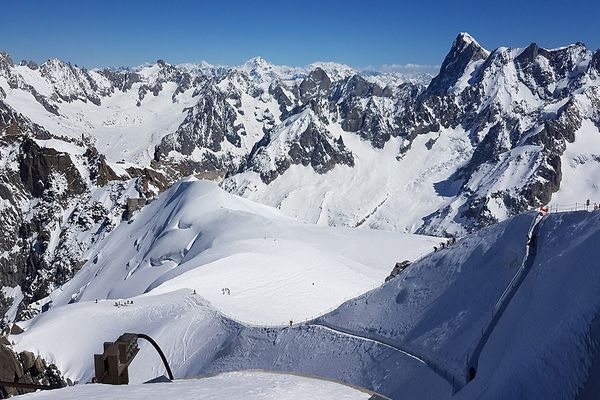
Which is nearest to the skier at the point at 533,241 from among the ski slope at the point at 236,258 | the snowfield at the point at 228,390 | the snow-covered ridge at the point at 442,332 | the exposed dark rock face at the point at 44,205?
the snow-covered ridge at the point at 442,332

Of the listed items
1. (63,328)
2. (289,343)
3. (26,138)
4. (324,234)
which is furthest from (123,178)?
(289,343)

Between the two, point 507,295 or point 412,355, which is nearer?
point 507,295

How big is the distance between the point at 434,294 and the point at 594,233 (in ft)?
39.7

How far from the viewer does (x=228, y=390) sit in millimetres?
15516

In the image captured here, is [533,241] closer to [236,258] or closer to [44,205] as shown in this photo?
[236,258]

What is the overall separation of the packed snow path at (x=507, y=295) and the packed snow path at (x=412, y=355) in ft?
3.17

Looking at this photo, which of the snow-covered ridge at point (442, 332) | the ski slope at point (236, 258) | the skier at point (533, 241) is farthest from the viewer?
the ski slope at point (236, 258)

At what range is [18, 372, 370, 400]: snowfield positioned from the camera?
13.6 m

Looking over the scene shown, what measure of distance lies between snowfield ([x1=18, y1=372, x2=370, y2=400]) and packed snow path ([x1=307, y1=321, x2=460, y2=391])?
7.04 meters

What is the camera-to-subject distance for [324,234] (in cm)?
9875

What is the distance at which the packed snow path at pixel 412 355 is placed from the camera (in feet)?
73.0

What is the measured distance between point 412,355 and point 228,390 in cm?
1380

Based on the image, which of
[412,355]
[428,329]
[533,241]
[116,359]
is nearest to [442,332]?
[428,329]

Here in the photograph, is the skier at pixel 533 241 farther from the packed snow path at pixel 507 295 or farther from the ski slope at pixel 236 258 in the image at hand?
the ski slope at pixel 236 258
